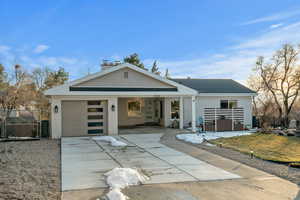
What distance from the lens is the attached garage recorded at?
14.9m

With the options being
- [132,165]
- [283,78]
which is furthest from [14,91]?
[283,78]

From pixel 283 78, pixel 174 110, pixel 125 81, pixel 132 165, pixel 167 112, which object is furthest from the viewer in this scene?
pixel 283 78

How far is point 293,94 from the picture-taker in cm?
2097

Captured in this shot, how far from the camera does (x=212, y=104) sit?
19.1 meters

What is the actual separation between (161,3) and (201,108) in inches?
310

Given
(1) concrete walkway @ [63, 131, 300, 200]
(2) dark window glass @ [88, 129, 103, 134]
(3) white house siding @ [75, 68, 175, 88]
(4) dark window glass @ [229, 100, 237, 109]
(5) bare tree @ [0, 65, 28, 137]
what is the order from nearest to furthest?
(1) concrete walkway @ [63, 131, 300, 200] → (3) white house siding @ [75, 68, 175, 88] → (2) dark window glass @ [88, 129, 103, 134] → (4) dark window glass @ [229, 100, 237, 109] → (5) bare tree @ [0, 65, 28, 137]

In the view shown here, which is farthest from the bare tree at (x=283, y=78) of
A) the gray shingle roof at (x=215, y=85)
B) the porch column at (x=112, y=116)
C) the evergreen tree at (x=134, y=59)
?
the evergreen tree at (x=134, y=59)

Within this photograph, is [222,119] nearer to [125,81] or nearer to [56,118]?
[125,81]

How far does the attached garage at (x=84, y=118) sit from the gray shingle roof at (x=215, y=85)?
7.53 metres

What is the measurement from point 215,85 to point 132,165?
14427 mm

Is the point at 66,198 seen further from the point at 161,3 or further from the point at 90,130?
the point at 161,3

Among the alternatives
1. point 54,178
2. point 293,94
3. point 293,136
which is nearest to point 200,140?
point 293,136

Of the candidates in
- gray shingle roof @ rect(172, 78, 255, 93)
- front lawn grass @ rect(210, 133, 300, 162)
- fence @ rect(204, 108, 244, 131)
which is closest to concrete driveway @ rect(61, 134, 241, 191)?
front lawn grass @ rect(210, 133, 300, 162)

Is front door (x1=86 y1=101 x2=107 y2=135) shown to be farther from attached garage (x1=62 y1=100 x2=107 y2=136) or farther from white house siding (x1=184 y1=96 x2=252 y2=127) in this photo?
white house siding (x1=184 y1=96 x2=252 y2=127)
